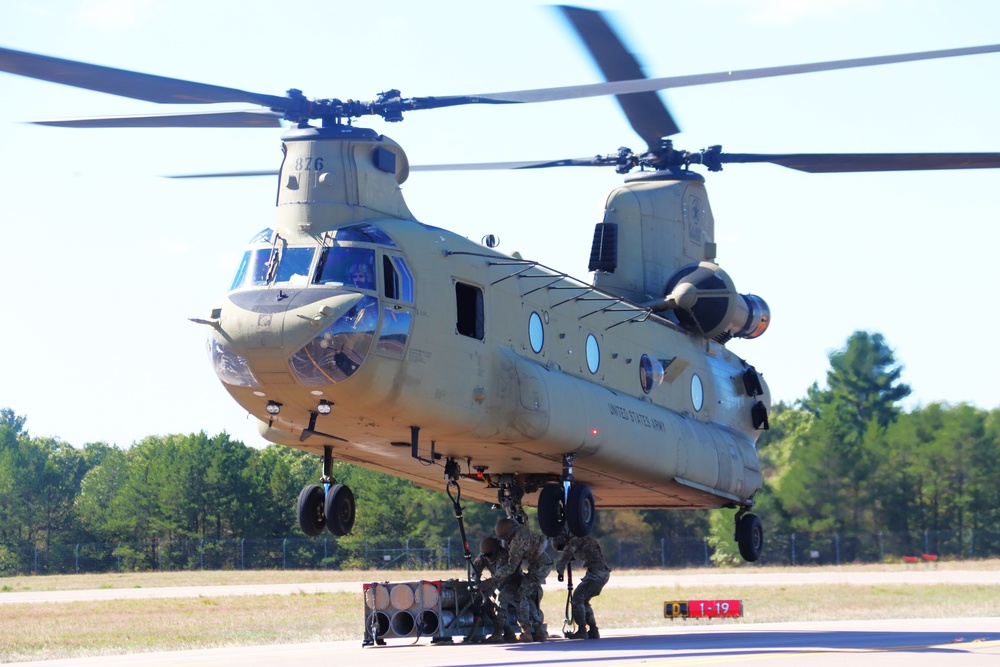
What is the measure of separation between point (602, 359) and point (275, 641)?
723cm

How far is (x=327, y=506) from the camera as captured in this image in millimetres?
18141

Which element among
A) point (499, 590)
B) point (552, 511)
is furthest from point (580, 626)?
point (552, 511)

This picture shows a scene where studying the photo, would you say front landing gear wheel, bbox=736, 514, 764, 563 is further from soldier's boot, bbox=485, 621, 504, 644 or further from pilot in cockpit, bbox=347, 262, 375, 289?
pilot in cockpit, bbox=347, 262, 375, 289

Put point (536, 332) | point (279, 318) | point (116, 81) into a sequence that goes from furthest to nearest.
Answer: point (536, 332)
point (279, 318)
point (116, 81)

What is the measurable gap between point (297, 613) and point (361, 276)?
1574 cm

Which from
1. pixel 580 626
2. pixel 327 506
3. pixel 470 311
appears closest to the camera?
pixel 470 311

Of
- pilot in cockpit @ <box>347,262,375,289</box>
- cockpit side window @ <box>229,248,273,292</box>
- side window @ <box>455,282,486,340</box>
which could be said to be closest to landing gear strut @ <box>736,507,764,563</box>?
side window @ <box>455,282,486,340</box>

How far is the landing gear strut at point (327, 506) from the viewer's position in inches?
716

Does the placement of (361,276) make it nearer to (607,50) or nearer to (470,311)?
(470,311)

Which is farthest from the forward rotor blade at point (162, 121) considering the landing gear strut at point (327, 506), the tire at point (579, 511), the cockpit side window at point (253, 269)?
the tire at point (579, 511)

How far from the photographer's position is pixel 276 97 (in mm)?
16859

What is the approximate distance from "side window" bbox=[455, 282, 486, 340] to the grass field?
659 cm

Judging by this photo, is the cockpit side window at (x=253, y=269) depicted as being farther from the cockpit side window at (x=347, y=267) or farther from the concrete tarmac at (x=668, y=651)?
the concrete tarmac at (x=668, y=651)

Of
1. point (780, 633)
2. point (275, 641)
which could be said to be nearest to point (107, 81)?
point (275, 641)
